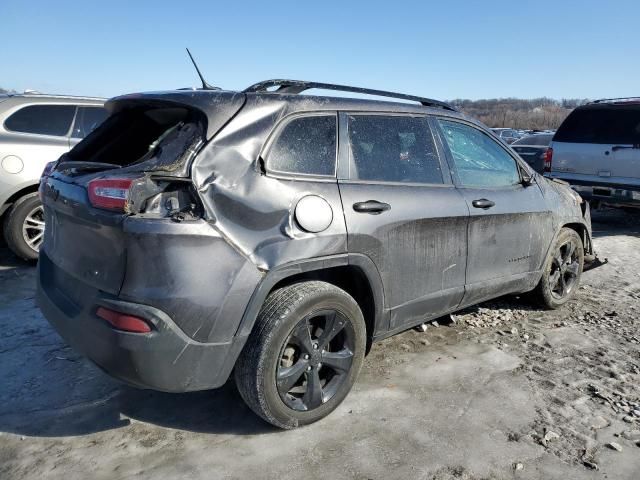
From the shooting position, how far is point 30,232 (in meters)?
5.78

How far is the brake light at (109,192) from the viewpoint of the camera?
2443 mm

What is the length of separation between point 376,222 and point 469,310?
2172mm

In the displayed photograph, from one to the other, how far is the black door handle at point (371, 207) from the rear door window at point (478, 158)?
0.91 meters

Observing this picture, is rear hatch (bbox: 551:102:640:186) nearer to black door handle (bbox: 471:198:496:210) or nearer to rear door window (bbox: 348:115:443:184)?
black door handle (bbox: 471:198:496:210)

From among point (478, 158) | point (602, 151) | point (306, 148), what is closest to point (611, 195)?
point (602, 151)

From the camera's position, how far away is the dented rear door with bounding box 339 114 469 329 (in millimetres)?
3098

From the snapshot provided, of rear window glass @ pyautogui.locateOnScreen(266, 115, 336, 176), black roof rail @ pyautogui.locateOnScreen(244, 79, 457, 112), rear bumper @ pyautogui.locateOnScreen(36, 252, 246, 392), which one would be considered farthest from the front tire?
black roof rail @ pyautogui.locateOnScreen(244, 79, 457, 112)

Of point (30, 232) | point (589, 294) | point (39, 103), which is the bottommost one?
point (589, 294)

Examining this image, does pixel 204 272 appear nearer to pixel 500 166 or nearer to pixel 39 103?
pixel 500 166

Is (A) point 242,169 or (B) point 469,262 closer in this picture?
(A) point 242,169

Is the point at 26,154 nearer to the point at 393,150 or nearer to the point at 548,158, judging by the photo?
the point at 393,150

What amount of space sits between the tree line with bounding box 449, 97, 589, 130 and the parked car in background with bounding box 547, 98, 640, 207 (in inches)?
1793

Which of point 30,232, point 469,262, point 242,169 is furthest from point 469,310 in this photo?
point 30,232

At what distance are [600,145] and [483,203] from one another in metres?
5.45
